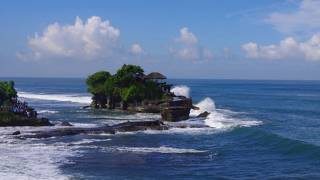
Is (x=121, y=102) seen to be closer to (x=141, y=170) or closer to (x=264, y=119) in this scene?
(x=264, y=119)

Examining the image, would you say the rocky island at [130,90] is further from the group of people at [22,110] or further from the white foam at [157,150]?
the white foam at [157,150]

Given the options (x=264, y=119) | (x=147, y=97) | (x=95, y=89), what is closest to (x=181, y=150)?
(x=264, y=119)

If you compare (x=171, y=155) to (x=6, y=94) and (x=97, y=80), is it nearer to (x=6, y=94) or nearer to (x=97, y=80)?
(x=6, y=94)

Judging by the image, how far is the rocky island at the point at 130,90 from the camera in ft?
306

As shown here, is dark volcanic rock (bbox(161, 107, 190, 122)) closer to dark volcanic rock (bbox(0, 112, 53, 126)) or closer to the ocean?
the ocean

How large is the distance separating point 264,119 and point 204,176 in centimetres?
4615

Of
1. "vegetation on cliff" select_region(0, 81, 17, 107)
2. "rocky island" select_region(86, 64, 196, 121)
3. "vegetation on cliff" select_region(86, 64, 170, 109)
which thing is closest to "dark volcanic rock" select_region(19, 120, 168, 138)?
"vegetation on cliff" select_region(0, 81, 17, 107)

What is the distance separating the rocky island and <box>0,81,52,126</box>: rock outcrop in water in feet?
78.5

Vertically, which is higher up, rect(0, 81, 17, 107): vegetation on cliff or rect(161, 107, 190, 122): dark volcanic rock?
rect(0, 81, 17, 107): vegetation on cliff

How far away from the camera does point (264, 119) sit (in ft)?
269

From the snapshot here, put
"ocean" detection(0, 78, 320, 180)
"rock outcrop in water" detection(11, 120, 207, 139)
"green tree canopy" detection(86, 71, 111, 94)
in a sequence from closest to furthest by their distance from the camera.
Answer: "ocean" detection(0, 78, 320, 180) < "rock outcrop in water" detection(11, 120, 207, 139) < "green tree canopy" detection(86, 71, 111, 94)

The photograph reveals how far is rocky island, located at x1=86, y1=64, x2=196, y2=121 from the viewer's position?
93.3 meters

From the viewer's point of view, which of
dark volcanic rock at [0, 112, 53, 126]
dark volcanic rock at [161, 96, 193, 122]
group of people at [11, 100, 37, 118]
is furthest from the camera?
dark volcanic rock at [161, 96, 193, 122]

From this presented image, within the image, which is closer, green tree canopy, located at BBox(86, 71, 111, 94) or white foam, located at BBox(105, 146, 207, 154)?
white foam, located at BBox(105, 146, 207, 154)
